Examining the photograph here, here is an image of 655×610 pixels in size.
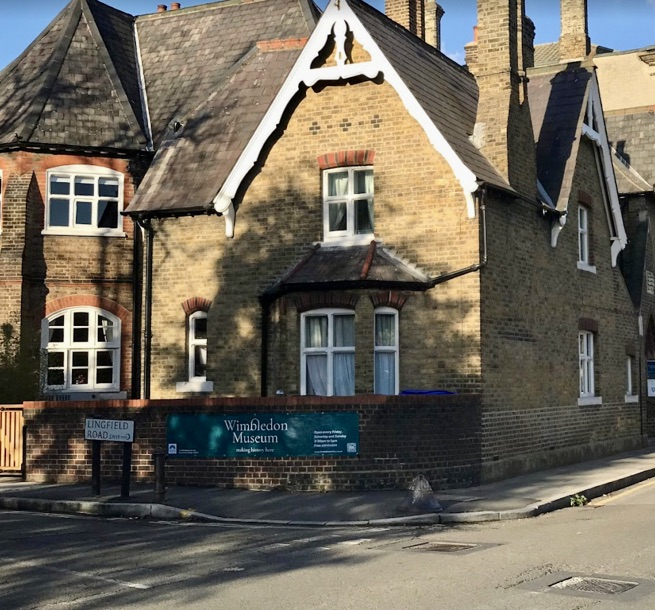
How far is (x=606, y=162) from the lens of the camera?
24.8m

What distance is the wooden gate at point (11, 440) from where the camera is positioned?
18547 millimetres

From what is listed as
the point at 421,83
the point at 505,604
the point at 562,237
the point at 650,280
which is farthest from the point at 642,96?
the point at 505,604

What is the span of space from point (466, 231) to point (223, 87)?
8496mm

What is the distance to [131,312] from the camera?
22.5m

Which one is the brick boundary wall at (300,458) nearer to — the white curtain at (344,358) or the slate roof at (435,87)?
the white curtain at (344,358)

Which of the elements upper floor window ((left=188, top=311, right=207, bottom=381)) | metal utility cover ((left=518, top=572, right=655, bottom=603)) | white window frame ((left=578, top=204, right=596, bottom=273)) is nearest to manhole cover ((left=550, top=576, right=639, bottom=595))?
metal utility cover ((left=518, top=572, right=655, bottom=603))

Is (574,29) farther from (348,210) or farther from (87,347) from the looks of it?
(87,347)

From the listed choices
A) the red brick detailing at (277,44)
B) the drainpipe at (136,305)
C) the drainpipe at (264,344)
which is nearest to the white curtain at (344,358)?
the drainpipe at (264,344)

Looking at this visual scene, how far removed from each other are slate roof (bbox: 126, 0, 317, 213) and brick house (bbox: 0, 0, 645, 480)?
82 mm

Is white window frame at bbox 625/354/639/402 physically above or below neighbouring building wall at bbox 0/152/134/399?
below

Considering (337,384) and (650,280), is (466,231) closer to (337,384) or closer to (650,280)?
(337,384)

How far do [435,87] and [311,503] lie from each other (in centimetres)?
1000

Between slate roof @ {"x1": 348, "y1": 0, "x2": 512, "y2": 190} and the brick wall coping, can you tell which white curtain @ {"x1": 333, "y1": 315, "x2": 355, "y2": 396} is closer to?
the brick wall coping

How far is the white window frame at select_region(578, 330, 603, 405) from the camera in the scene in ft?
77.4
